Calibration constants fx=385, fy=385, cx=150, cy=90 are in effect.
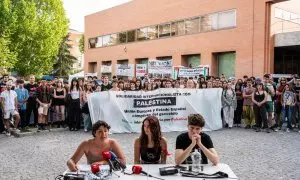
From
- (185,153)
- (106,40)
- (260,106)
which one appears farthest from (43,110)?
(106,40)

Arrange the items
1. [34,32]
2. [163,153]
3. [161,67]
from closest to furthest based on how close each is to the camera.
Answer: [163,153] < [161,67] < [34,32]

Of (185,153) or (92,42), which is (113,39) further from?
(185,153)

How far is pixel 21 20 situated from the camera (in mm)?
37438

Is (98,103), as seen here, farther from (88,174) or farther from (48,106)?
A: (88,174)

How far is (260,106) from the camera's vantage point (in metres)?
14.0

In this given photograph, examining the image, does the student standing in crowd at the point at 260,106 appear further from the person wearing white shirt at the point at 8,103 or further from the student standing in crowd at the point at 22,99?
the person wearing white shirt at the point at 8,103

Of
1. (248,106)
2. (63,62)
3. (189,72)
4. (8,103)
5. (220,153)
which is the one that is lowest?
(220,153)

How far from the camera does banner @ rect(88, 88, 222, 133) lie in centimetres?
1341

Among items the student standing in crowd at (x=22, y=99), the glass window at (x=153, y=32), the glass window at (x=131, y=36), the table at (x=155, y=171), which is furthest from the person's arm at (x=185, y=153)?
the glass window at (x=131, y=36)

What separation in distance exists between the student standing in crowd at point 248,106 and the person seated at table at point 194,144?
9945 millimetres

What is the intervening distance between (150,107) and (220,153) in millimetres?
4556

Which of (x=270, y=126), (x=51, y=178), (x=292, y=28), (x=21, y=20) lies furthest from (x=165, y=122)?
(x=21, y=20)

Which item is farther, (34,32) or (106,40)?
(106,40)

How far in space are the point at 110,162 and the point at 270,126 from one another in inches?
442
